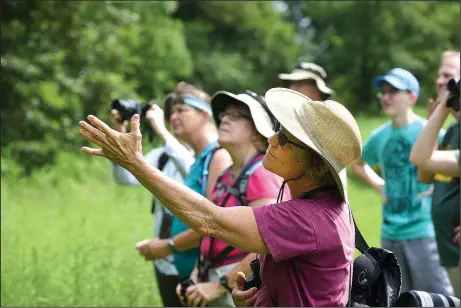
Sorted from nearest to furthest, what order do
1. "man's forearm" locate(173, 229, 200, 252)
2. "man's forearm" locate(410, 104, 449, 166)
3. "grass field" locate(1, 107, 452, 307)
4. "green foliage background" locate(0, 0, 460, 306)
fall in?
"man's forearm" locate(173, 229, 200, 252) < "man's forearm" locate(410, 104, 449, 166) < "grass field" locate(1, 107, 452, 307) < "green foliage background" locate(0, 0, 460, 306)

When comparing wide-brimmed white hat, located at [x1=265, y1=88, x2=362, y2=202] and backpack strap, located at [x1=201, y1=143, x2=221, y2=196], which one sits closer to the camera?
wide-brimmed white hat, located at [x1=265, y1=88, x2=362, y2=202]

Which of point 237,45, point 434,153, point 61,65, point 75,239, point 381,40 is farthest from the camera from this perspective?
point 381,40

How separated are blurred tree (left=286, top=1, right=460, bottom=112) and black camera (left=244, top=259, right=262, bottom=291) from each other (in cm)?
3979

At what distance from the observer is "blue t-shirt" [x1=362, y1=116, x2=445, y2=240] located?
6758mm

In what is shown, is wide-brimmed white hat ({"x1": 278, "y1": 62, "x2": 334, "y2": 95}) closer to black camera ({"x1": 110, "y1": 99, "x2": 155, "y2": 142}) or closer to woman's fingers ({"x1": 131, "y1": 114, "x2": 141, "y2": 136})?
black camera ({"x1": 110, "y1": 99, "x2": 155, "y2": 142})

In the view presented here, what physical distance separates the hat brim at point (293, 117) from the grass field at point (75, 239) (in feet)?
13.3

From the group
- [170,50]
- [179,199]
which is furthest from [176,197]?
[170,50]

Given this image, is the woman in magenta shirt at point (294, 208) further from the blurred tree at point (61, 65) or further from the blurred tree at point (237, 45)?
the blurred tree at point (237, 45)

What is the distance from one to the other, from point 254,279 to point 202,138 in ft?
7.70

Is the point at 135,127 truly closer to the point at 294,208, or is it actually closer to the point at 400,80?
the point at 294,208

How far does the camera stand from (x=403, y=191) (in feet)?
22.4

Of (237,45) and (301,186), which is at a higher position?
(301,186)

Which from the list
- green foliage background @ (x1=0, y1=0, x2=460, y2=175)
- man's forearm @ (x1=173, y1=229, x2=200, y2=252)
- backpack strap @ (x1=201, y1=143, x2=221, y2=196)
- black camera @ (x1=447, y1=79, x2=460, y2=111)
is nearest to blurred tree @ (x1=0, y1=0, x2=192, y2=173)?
green foliage background @ (x1=0, y1=0, x2=460, y2=175)

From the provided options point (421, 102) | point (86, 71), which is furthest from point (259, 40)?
point (86, 71)
